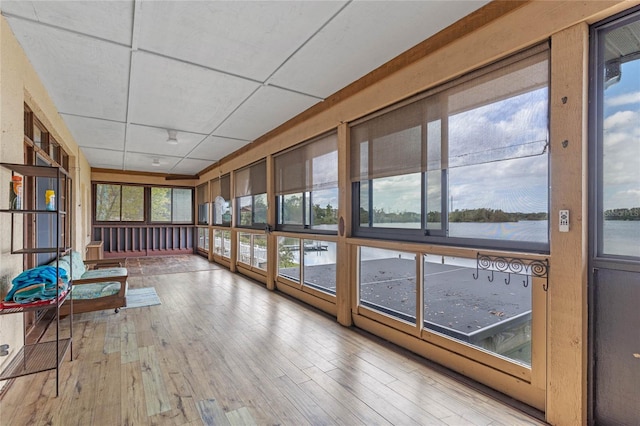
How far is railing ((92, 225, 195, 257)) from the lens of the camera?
9023 millimetres

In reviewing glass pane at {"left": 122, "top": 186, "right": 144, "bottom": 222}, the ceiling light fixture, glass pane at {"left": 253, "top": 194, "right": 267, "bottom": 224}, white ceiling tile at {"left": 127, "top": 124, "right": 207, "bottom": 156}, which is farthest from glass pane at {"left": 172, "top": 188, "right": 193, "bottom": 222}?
the ceiling light fixture

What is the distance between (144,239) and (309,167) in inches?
303

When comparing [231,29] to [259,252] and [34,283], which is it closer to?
[34,283]

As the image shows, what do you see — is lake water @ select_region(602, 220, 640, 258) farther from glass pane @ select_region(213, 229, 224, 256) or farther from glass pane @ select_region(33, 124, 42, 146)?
glass pane @ select_region(213, 229, 224, 256)

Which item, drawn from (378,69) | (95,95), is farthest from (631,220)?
(95,95)

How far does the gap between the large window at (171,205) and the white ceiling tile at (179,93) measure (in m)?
5.93

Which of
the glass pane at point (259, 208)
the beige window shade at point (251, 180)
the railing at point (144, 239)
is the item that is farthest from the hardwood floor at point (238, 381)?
the railing at point (144, 239)

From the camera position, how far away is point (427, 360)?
2.54 meters

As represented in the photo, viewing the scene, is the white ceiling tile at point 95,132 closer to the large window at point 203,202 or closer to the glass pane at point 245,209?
the glass pane at point 245,209

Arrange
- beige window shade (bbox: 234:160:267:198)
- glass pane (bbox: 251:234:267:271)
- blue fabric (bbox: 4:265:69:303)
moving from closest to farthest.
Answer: blue fabric (bbox: 4:265:69:303)
beige window shade (bbox: 234:160:267:198)
glass pane (bbox: 251:234:267:271)

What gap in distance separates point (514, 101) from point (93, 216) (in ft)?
34.3

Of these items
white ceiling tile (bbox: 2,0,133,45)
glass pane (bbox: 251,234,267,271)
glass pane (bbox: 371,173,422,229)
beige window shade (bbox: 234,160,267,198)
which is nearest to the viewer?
white ceiling tile (bbox: 2,0,133,45)

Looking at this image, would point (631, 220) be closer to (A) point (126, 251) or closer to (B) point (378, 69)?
(B) point (378, 69)

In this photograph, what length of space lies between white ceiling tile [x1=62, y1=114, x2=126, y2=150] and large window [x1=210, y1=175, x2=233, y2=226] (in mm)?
2192
